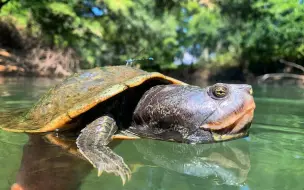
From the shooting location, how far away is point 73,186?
1.25m

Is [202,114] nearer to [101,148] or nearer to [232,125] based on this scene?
[232,125]

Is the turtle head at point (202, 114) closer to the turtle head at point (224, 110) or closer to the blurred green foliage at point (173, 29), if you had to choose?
the turtle head at point (224, 110)

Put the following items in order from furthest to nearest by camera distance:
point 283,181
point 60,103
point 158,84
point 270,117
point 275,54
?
point 275,54 → point 270,117 → point 158,84 → point 60,103 → point 283,181

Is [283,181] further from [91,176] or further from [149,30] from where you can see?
[149,30]

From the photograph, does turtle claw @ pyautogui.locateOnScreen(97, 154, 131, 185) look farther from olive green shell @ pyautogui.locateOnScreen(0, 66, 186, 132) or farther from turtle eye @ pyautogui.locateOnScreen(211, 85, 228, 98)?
turtle eye @ pyautogui.locateOnScreen(211, 85, 228, 98)

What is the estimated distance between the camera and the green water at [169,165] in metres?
1.31

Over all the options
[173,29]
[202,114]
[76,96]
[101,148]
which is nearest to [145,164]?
[101,148]

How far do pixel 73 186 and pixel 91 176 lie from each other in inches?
4.7

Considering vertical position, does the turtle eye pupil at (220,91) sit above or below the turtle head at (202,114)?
above

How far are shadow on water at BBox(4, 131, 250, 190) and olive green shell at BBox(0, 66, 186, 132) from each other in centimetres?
11

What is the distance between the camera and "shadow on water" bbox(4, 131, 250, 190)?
1318 mm

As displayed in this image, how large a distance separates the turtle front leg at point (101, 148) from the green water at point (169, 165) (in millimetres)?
46

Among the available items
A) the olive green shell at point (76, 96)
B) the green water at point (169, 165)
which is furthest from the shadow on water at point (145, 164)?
the olive green shell at point (76, 96)

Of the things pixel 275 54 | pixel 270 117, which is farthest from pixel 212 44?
pixel 270 117
